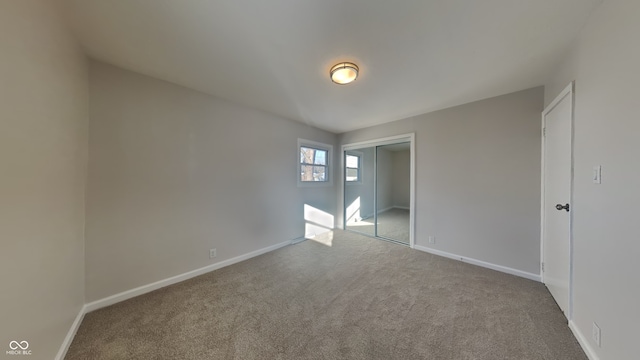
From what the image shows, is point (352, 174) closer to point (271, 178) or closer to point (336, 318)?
point (271, 178)

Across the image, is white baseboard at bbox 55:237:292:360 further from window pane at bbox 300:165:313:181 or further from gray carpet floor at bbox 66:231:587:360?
window pane at bbox 300:165:313:181

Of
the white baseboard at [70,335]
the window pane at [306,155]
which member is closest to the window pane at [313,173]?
the window pane at [306,155]

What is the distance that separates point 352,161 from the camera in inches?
190

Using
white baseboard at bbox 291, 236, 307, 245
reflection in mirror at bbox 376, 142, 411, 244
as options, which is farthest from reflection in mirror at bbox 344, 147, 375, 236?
white baseboard at bbox 291, 236, 307, 245

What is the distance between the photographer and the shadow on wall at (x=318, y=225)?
154 inches

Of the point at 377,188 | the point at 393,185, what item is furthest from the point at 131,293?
the point at 393,185

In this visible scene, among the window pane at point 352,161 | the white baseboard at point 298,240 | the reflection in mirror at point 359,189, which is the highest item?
the window pane at point 352,161

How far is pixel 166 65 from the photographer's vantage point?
1936 millimetres

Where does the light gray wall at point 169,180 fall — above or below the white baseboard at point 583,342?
above

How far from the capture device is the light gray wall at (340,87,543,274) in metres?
2.38

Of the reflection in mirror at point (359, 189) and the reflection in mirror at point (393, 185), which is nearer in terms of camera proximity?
the reflection in mirror at point (359, 189)

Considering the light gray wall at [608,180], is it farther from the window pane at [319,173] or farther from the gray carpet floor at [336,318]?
the window pane at [319,173]

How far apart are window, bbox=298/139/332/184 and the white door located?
3315 mm

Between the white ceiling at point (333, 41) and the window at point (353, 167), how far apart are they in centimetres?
231
